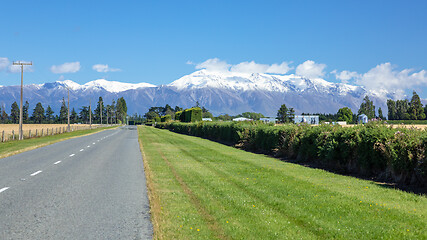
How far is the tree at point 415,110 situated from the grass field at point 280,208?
14840 centimetres

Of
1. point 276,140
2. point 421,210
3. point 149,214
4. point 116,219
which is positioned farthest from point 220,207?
point 276,140

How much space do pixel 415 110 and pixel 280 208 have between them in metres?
155

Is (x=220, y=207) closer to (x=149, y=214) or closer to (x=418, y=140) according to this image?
(x=149, y=214)

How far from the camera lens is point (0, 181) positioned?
1199cm

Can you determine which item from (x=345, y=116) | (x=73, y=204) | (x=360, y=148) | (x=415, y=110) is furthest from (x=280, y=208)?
(x=345, y=116)

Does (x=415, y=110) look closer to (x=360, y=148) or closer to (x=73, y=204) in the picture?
(x=360, y=148)

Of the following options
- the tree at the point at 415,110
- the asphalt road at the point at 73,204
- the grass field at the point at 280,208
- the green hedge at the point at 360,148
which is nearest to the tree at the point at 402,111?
the tree at the point at 415,110

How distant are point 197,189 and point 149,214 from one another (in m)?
2.84

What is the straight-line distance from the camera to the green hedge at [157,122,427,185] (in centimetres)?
1122

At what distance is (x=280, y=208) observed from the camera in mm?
8188

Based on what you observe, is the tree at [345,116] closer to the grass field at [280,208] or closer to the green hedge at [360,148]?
the green hedge at [360,148]

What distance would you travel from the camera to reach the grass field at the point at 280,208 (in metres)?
6.48

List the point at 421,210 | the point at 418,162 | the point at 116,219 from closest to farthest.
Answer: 1. the point at 116,219
2. the point at 421,210
3. the point at 418,162

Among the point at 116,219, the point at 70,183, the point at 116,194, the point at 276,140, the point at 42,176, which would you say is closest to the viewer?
the point at 116,219
